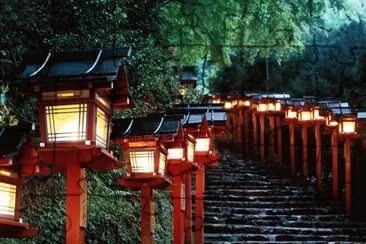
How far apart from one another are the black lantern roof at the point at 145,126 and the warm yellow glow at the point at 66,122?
4.21ft

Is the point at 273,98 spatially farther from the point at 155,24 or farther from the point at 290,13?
the point at 155,24

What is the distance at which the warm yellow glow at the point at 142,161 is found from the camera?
5207 mm

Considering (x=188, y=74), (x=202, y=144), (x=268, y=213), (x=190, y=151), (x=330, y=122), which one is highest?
(x=188, y=74)

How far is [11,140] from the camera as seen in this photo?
3.98m

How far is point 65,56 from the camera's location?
3.88 metres

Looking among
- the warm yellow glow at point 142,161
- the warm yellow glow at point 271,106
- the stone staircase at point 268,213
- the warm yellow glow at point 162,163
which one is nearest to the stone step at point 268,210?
the stone staircase at point 268,213

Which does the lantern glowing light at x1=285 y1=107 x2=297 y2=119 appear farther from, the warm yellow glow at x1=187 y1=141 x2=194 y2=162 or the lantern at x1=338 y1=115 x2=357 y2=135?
the warm yellow glow at x1=187 y1=141 x2=194 y2=162

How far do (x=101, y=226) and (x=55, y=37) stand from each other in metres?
2.30

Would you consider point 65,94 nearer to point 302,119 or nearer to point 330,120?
point 330,120

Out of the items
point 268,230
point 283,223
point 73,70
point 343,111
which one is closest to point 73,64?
point 73,70

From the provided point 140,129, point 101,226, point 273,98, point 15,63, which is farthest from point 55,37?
point 273,98

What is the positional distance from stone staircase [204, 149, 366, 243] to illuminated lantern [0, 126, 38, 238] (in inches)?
213

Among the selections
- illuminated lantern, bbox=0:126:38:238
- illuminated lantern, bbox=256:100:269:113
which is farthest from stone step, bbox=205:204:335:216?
illuminated lantern, bbox=0:126:38:238

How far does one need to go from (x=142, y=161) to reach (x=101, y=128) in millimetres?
1317
